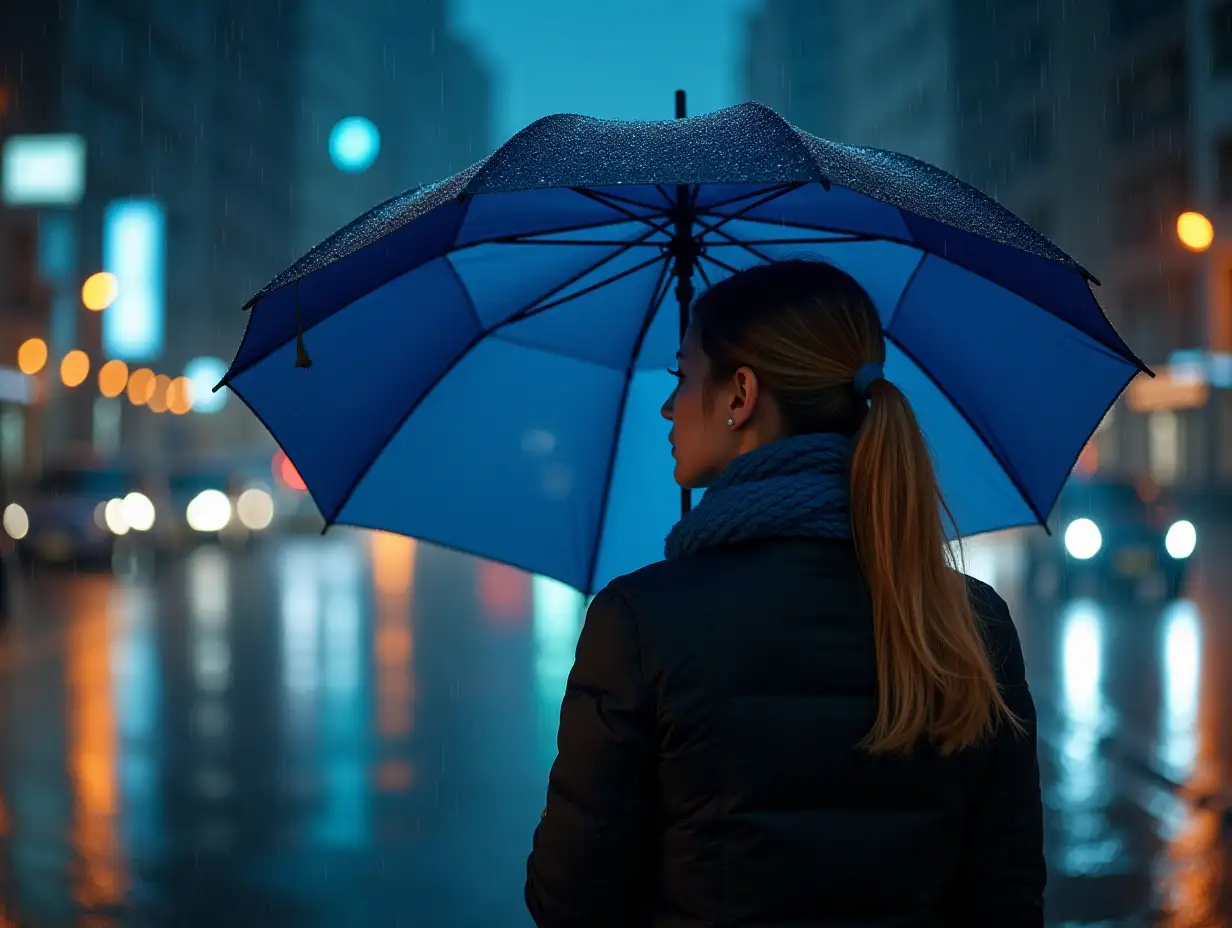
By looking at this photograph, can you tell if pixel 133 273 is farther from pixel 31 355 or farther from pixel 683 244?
pixel 683 244

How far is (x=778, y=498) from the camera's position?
1948 mm

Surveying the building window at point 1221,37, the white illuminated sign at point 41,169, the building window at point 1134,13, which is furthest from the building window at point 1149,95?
the white illuminated sign at point 41,169

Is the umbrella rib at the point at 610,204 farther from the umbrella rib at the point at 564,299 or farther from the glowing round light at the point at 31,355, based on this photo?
the glowing round light at the point at 31,355

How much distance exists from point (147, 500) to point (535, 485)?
25730 millimetres

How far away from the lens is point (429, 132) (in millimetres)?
192750

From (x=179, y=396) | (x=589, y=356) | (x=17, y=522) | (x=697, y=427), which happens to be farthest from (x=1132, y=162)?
(x=697, y=427)

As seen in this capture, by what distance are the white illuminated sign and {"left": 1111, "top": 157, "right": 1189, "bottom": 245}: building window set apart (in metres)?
34.2

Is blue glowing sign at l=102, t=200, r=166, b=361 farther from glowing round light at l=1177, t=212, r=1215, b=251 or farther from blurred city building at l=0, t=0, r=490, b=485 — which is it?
glowing round light at l=1177, t=212, r=1215, b=251

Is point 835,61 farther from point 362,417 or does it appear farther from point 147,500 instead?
point 362,417

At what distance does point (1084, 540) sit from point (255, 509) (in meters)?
20.5

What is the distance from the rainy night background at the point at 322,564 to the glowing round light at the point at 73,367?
0.54 feet

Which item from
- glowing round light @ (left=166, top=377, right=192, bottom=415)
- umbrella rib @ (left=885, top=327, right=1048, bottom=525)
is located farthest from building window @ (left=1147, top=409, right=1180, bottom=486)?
umbrella rib @ (left=885, top=327, right=1048, bottom=525)

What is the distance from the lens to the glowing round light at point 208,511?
3101 centimetres

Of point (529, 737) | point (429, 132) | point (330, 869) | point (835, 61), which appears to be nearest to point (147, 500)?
point (529, 737)
